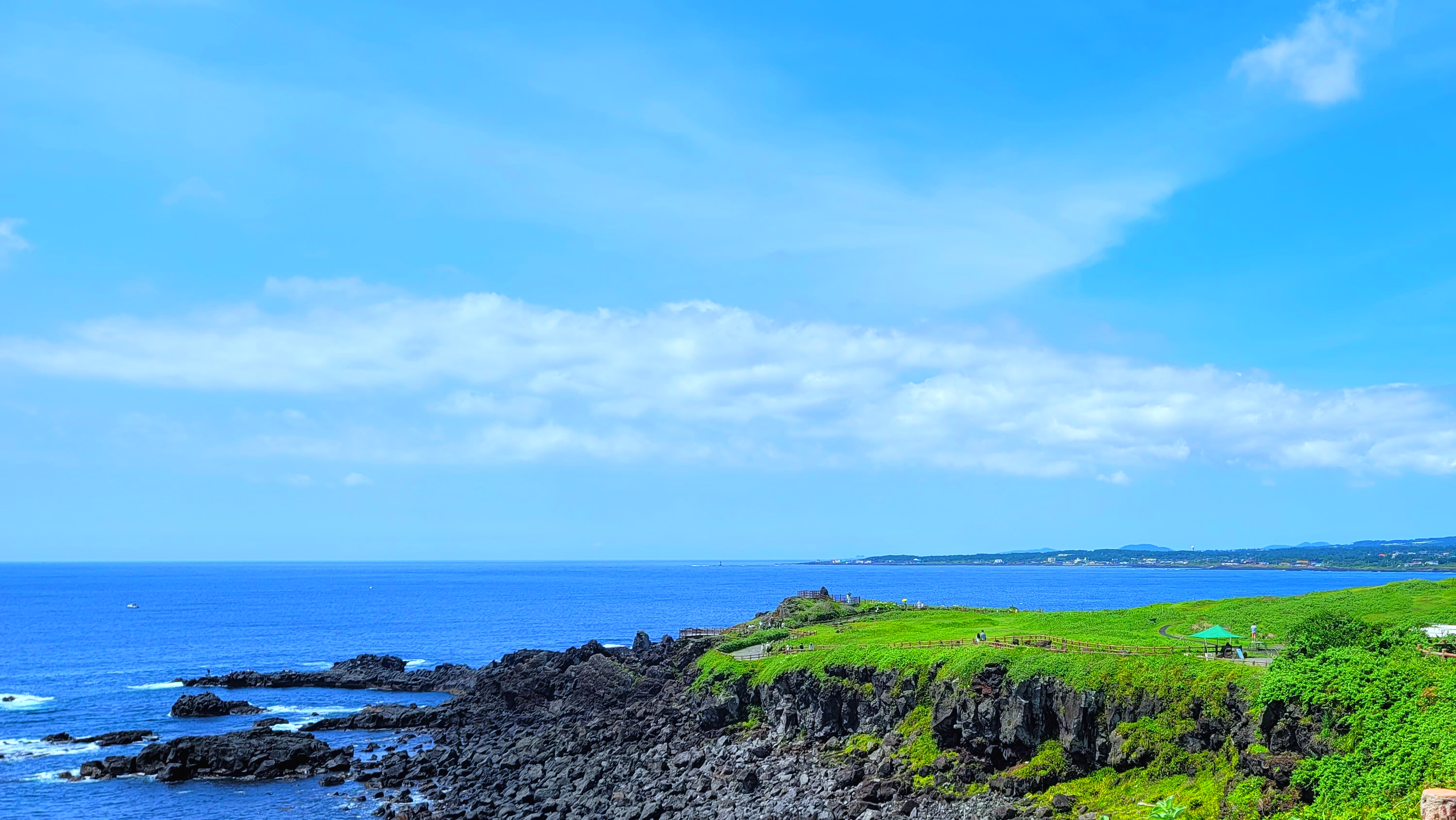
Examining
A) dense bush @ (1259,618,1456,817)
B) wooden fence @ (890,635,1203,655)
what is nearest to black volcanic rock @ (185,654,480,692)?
wooden fence @ (890,635,1203,655)

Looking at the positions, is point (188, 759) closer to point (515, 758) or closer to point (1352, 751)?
point (515, 758)

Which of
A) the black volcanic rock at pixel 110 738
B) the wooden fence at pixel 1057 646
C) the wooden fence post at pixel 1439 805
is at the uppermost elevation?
the wooden fence at pixel 1057 646

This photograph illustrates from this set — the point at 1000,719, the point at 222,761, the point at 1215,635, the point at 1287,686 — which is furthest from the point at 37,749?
the point at 1287,686

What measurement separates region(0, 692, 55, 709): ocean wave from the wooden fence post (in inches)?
3757

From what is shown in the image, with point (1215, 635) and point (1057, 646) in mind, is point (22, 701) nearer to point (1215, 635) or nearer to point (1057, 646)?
point (1057, 646)

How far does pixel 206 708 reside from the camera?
248 ft

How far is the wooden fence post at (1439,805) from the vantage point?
26188 millimetres

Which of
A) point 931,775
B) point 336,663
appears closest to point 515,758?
point 931,775

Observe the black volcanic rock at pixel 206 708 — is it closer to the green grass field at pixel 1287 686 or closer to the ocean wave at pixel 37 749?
the ocean wave at pixel 37 749

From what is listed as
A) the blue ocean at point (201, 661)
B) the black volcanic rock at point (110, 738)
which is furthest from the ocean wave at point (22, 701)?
the black volcanic rock at point (110, 738)

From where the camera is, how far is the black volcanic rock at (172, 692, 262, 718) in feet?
247

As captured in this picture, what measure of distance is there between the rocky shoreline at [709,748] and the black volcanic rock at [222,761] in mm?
96

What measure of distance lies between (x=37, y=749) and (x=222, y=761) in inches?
705

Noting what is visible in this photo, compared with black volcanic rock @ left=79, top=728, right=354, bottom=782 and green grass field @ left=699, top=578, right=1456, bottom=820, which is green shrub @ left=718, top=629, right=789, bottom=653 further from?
black volcanic rock @ left=79, top=728, right=354, bottom=782
